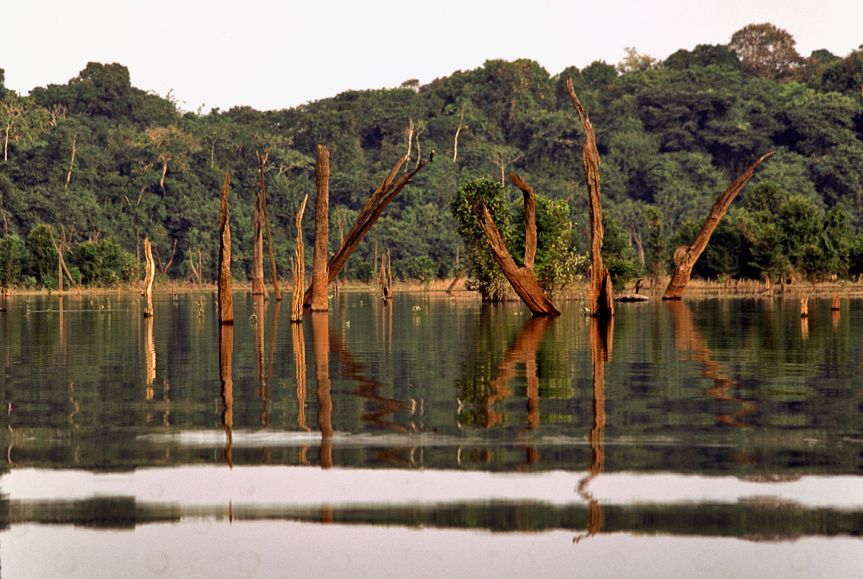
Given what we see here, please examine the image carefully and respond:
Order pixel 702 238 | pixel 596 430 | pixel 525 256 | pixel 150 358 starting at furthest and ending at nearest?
pixel 702 238
pixel 525 256
pixel 150 358
pixel 596 430

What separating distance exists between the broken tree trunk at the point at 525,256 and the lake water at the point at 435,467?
17841 mm

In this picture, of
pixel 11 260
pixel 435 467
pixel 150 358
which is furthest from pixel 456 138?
pixel 435 467

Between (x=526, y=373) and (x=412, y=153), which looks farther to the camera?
(x=412, y=153)

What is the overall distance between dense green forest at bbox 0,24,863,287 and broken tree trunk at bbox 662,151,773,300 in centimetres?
2927

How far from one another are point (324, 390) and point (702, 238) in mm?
41069

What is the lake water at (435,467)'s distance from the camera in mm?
8992

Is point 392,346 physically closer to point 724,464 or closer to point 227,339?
point 227,339

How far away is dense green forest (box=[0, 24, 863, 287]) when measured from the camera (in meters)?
112

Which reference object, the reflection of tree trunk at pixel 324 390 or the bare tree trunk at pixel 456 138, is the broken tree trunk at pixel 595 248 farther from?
the bare tree trunk at pixel 456 138

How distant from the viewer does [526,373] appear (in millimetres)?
21609

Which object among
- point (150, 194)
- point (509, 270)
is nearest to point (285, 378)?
point (509, 270)

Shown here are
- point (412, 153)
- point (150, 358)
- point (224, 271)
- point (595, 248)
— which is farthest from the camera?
point (412, 153)

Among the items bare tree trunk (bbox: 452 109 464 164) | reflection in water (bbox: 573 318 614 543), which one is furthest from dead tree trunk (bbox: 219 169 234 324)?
bare tree trunk (bbox: 452 109 464 164)

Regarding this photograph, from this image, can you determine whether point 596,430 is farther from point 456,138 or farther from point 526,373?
point 456,138
